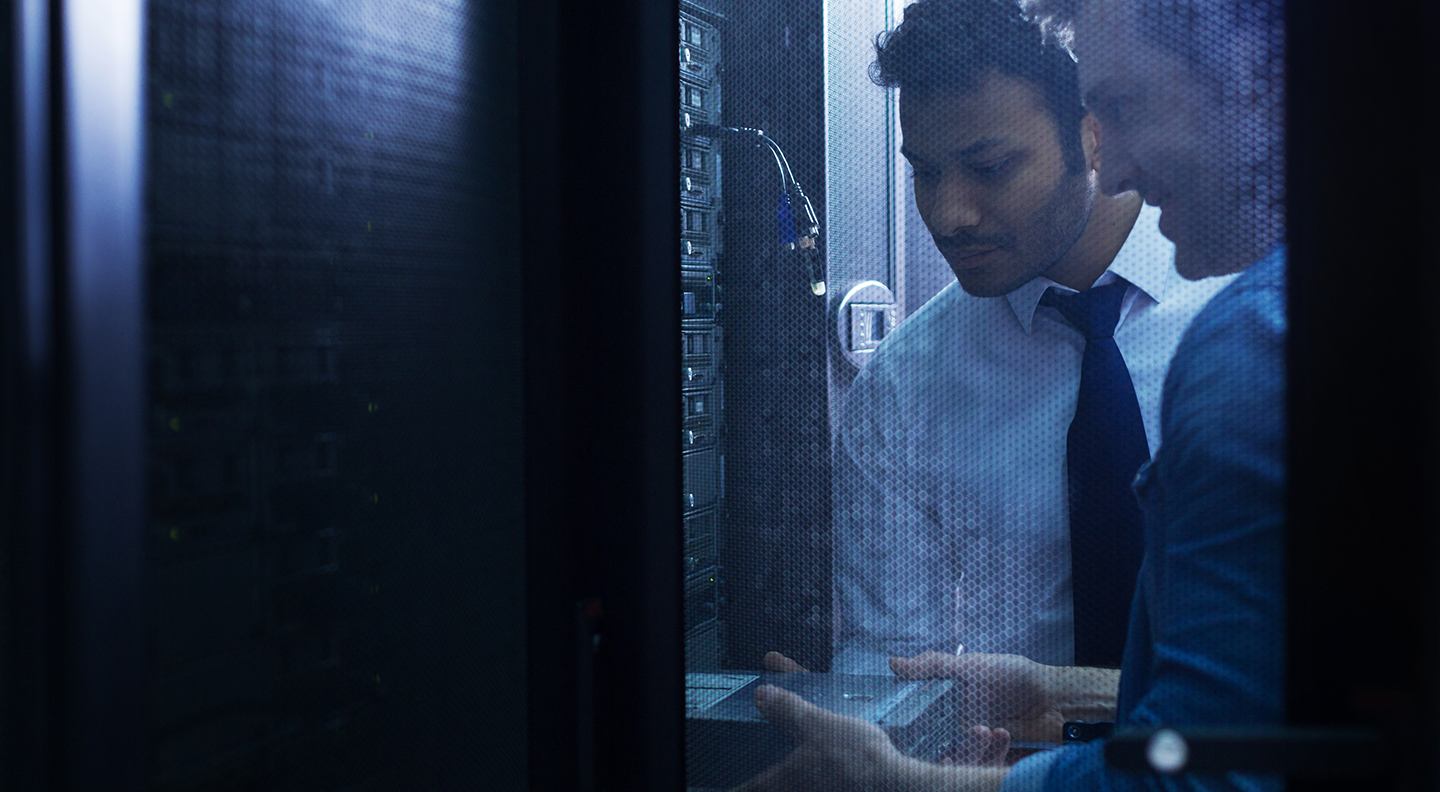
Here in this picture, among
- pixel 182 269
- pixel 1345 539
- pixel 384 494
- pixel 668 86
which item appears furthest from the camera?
pixel 668 86

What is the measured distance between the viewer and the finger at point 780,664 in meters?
1.14

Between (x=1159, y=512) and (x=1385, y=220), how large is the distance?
309 millimetres

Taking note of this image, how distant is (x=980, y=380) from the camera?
3.43 feet

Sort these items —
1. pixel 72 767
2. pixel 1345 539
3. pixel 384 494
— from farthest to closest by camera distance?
pixel 384 494
pixel 1345 539
pixel 72 767

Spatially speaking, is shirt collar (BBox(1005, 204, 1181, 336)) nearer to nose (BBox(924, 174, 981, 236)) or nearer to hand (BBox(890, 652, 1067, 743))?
nose (BBox(924, 174, 981, 236))

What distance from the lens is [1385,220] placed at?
0.87 m

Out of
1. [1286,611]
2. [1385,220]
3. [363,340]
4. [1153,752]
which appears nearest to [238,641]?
[363,340]

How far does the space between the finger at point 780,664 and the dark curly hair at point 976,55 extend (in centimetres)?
58

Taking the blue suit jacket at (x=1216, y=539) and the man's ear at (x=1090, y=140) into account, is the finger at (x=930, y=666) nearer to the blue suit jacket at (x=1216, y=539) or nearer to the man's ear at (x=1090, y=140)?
the blue suit jacket at (x=1216, y=539)

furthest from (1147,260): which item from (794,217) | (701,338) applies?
(701,338)

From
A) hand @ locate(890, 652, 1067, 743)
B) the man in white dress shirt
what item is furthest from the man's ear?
hand @ locate(890, 652, 1067, 743)

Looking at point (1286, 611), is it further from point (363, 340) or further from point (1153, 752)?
point (363, 340)

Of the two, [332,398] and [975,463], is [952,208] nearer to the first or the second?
[975,463]

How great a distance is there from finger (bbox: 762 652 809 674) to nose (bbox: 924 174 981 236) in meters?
Result: 0.48
